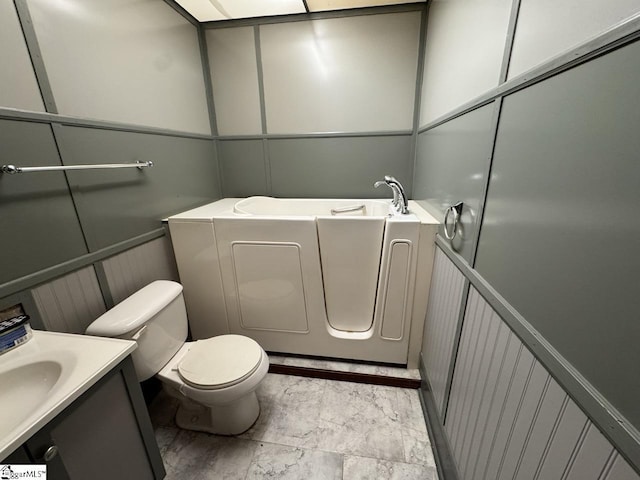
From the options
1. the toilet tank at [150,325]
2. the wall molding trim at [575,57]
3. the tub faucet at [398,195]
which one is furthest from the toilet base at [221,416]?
the wall molding trim at [575,57]

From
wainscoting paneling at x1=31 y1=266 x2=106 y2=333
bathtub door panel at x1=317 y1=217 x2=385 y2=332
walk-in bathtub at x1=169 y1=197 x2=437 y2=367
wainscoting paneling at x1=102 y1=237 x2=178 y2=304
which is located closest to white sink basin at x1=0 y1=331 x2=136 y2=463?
wainscoting paneling at x1=31 y1=266 x2=106 y2=333

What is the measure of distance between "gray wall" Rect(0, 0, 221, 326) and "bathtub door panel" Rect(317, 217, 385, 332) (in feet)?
3.32

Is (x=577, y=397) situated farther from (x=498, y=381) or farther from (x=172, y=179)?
(x=172, y=179)

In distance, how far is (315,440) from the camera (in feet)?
4.42

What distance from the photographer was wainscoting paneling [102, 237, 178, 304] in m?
1.33

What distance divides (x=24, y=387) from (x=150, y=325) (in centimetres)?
41

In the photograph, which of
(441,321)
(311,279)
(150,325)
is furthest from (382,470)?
(150,325)

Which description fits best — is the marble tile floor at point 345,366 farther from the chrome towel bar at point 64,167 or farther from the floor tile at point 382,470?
the chrome towel bar at point 64,167

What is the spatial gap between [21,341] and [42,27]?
1151 millimetres

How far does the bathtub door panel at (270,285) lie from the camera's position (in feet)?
5.27

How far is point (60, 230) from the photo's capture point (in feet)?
Result: 3.56

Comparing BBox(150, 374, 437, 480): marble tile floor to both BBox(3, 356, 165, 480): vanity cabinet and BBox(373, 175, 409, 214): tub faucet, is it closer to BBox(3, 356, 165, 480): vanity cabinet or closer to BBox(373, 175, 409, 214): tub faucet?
BBox(3, 356, 165, 480): vanity cabinet

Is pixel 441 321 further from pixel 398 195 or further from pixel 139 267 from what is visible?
pixel 139 267

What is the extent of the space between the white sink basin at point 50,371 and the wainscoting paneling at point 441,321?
1.22m
